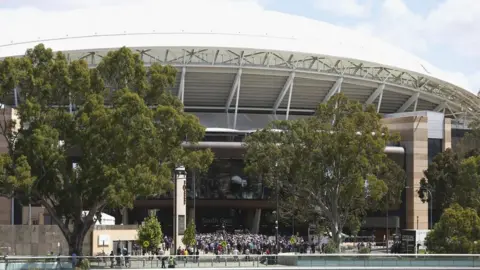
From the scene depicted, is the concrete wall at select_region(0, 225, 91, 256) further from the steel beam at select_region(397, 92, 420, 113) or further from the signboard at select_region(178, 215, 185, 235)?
the steel beam at select_region(397, 92, 420, 113)

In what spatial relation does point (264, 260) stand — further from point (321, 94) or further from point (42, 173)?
point (321, 94)

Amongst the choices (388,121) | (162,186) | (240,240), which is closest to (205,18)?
(388,121)

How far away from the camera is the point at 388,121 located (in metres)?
106

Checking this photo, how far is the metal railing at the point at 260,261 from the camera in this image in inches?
1955

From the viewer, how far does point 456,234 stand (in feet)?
201

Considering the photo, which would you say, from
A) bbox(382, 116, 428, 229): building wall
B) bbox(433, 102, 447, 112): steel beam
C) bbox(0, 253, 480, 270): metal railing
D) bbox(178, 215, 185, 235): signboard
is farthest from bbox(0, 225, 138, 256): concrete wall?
bbox(433, 102, 447, 112): steel beam

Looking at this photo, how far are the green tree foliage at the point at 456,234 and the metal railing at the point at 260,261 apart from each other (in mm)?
6232

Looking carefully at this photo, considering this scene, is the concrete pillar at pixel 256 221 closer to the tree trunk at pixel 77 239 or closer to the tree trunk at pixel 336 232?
the tree trunk at pixel 336 232

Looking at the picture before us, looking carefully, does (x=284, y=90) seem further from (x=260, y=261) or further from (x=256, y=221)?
(x=260, y=261)

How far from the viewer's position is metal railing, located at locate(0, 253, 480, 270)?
4966 centimetres

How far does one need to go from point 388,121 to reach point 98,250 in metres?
50.8

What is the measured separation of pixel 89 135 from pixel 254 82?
166 ft

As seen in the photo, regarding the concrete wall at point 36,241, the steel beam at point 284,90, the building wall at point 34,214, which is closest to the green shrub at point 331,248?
the concrete wall at point 36,241

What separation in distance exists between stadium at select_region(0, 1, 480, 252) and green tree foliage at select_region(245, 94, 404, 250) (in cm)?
2709
